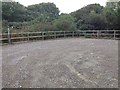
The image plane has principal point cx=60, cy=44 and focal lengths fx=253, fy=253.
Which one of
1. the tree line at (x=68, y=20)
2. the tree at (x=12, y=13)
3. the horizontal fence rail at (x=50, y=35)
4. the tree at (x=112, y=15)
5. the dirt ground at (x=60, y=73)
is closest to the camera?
the dirt ground at (x=60, y=73)

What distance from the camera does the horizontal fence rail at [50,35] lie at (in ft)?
60.8

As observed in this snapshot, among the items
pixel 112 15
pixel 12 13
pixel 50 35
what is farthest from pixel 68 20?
pixel 12 13

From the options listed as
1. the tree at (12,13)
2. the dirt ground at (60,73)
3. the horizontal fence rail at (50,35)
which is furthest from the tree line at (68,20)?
the dirt ground at (60,73)

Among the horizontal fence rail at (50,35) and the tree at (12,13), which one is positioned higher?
the tree at (12,13)

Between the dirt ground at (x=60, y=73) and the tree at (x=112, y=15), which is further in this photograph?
A: the tree at (x=112, y=15)

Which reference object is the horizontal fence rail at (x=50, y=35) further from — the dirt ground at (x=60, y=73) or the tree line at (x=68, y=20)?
the dirt ground at (x=60, y=73)

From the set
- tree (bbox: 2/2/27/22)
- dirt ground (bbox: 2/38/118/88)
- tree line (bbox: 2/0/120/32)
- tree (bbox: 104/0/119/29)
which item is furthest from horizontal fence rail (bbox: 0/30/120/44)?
tree (bbox: 2/2/27/22)

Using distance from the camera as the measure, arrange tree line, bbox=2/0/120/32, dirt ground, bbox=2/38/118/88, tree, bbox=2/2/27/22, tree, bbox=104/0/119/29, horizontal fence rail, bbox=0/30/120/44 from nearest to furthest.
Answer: dirt ground, bbox=2/38/118/88
horizontal fence rail, bbox=0/30/120/44
tree line, bbox=2/0/120/32
tree, bbox=104/0/119/29
tree, bbox=2/2/27/22

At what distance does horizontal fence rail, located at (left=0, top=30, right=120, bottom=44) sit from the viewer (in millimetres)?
18519

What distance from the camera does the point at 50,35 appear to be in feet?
81.6

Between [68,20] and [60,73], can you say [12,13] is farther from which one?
[60,73]

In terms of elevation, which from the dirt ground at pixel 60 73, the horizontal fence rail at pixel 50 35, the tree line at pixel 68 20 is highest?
the tree line at pixel 68 20

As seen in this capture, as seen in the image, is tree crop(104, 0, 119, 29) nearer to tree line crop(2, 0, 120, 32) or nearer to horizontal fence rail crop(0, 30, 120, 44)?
tree line crop(2, 0, 120, 32)

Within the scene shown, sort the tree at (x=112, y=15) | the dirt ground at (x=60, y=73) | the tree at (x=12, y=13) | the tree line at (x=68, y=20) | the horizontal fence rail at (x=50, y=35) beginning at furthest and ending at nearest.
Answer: the tree at (x=12, y=13)
the tree at (x=112, y=15)
the tree line at (x=68, y=20)
the horizontal fence rail at (x=50, y=35)
the dirt ground at (x=60, y=73)
